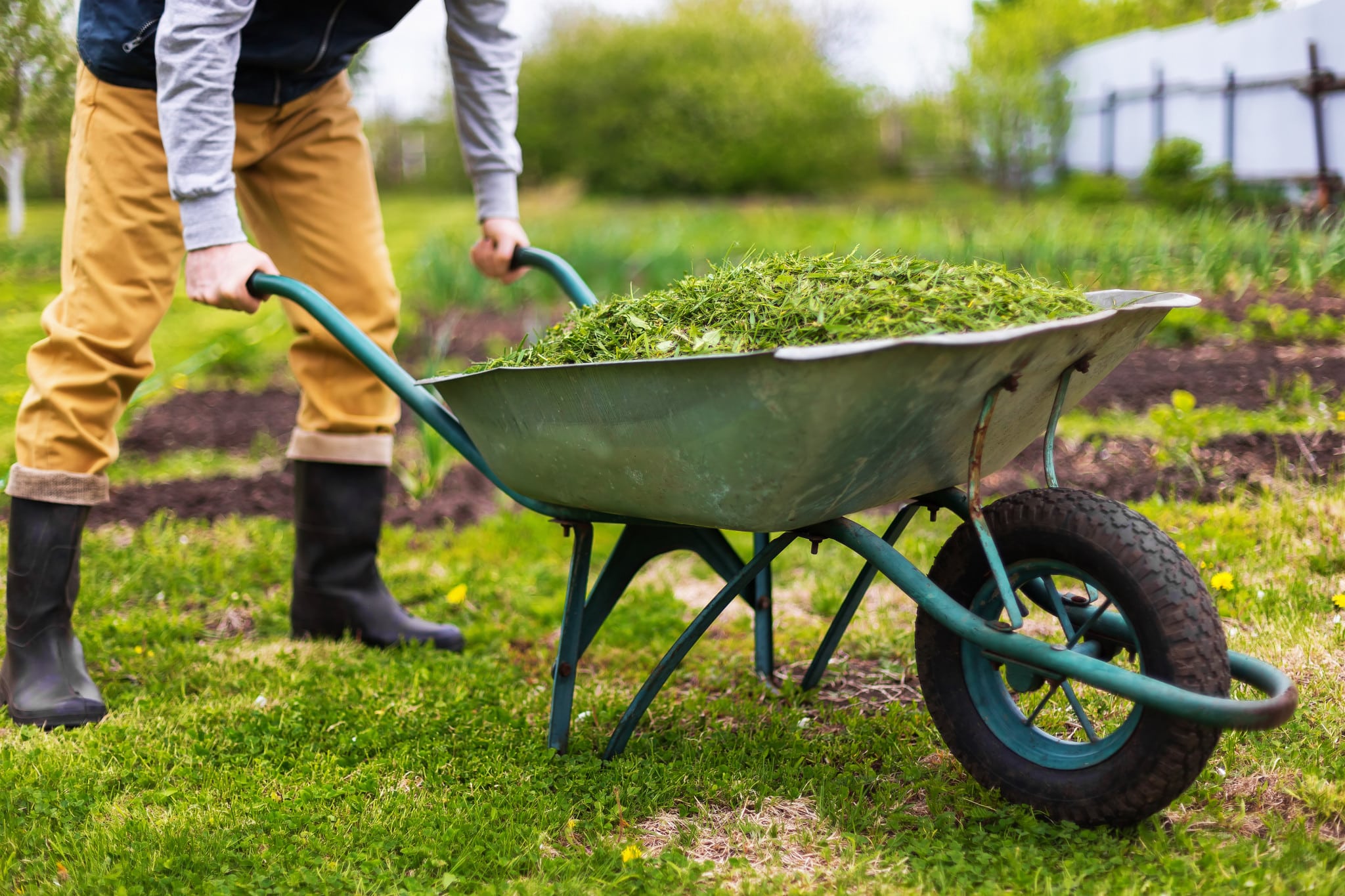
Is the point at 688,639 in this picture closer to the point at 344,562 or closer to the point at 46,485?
the point at 344,562

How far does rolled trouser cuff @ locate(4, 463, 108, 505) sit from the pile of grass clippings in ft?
3.06

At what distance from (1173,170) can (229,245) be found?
495 inches

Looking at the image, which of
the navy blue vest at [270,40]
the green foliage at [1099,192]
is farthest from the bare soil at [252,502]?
the green foliage at [1099,192]

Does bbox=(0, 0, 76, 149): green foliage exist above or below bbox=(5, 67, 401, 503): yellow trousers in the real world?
above

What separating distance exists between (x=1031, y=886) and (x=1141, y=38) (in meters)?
15.7

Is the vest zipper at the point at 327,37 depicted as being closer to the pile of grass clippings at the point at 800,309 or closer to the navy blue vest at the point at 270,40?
the navy blue vest at the point at 270,40

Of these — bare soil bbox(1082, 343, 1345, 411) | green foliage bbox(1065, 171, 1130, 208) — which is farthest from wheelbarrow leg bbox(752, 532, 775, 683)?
green foliage bbox(1065, 171, 1130, 208)

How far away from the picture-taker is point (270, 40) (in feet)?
7.63

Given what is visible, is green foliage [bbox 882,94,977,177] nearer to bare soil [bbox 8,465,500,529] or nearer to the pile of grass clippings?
bare soil [bbox 8,465,500,529]

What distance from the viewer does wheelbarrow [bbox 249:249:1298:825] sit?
150 cm

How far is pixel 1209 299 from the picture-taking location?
554 cm

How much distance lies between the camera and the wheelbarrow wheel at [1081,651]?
1.54m

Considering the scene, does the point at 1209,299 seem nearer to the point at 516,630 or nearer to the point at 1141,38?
the point at 516,630

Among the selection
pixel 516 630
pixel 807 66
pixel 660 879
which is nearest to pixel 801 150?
pixel 807 66
